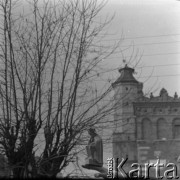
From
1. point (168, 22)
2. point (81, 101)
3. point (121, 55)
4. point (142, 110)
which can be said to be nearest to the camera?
point (81, 101)

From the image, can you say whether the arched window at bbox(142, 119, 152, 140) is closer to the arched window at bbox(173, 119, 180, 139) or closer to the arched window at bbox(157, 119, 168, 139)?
the arched window at bbox(157, 119, 168, 139)

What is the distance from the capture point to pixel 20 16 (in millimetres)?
4035

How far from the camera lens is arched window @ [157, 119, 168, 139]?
198 inches

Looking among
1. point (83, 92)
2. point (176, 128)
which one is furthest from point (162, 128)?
point (83, 92)

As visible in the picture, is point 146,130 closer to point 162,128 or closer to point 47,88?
point 162,128

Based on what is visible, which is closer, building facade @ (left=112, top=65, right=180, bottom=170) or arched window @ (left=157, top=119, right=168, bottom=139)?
building facade @ (left=112, top=65, right=180, bottom=170)

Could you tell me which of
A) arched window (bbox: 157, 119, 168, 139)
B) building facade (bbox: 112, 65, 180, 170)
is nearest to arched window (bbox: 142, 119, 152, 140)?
building facade (bbox: 112, 65, 180, 170)

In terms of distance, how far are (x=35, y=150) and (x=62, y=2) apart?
1431 mm

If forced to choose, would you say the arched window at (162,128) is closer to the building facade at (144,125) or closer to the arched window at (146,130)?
the building facade at (144,125)

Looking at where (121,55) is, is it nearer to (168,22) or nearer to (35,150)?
(168,22)

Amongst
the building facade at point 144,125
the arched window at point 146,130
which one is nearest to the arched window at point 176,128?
the building facade at point 144,125

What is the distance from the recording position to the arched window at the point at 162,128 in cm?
502

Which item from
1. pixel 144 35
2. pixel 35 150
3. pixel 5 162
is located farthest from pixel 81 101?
pixel 144 35

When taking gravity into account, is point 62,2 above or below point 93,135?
above
